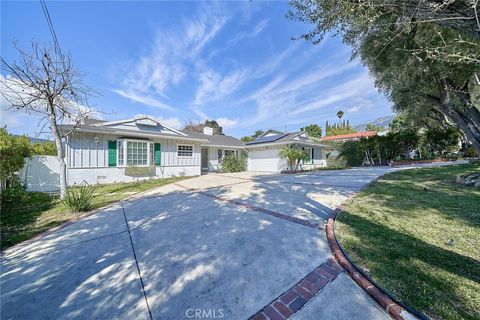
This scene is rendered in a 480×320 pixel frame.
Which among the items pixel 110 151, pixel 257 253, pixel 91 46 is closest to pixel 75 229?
pixel 257 253

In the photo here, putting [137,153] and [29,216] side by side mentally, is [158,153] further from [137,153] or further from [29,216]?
[29,216]

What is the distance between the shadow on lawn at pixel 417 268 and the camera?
1915 mm

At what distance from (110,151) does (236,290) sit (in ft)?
40.1

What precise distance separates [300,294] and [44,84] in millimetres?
9623

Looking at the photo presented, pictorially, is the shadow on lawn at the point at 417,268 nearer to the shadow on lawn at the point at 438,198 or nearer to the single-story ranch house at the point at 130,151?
the shadow on lawn at the point at 438,198

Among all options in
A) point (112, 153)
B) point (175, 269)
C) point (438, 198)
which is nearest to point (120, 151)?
point (112, 153)

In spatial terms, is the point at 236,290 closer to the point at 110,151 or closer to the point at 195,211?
the point at 195,211

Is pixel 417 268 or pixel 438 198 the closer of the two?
pixel 417 268

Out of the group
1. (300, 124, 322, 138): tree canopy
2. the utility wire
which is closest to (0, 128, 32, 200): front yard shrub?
the utility wire

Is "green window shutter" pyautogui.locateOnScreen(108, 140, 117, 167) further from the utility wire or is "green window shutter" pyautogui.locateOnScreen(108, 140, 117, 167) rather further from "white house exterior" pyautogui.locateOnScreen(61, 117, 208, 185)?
the utility wire

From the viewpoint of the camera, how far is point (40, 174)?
9.34 meters

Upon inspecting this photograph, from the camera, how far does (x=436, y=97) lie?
7.32 m

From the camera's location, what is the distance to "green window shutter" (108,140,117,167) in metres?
11.4

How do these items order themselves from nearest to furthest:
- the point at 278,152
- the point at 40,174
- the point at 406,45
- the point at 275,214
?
the point at 275,214 < the point at 406,45 < the point at 40,174 < the point at 278,152
